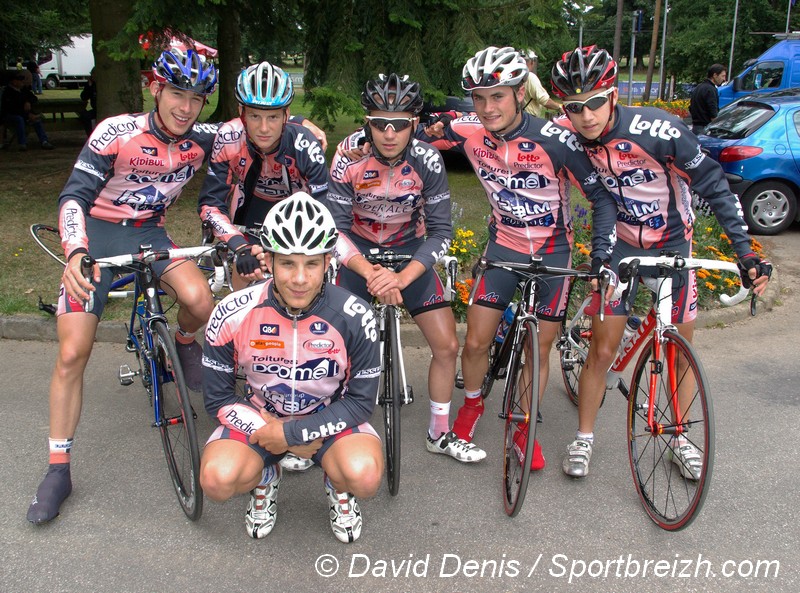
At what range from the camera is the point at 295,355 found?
3311mm

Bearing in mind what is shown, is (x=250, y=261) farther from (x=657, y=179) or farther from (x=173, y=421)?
(x=657, y=179)

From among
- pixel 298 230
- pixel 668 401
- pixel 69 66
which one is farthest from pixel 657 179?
pixel 69 66

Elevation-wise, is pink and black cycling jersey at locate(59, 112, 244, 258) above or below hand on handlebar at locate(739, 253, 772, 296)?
above

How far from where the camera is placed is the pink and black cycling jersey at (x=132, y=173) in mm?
3865

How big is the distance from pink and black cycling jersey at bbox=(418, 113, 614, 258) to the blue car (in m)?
6.97

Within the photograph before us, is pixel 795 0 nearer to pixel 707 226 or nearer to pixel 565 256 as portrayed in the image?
pixel 707 226

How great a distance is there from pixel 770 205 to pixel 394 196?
789cm

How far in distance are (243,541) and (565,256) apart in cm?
234

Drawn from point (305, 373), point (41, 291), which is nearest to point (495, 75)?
point (305, 373)

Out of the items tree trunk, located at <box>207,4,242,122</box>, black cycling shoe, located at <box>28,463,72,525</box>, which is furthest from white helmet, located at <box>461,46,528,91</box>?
tree trunk, located at <box>207,4,242,122</box>

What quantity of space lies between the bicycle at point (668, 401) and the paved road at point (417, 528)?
0.14 m

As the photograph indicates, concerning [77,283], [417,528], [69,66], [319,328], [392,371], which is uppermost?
[69,66]

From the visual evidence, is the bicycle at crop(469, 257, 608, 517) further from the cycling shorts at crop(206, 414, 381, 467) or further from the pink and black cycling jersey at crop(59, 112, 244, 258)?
the pink and black cycling jersey at crop(59, 112, 244, 258)

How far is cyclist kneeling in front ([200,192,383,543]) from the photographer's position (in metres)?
3.20
